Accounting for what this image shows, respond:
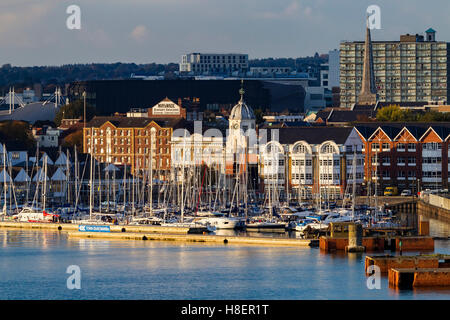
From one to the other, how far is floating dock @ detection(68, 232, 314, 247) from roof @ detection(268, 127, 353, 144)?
26.5m

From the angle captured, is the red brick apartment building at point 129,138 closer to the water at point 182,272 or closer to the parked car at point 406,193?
the parked car at point 406,193

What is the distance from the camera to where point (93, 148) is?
4584 inches

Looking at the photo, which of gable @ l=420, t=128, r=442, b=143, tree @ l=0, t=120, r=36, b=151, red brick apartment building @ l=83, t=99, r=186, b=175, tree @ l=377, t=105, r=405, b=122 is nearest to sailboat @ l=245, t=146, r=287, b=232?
gable @ l=420, t=128, r=442, b=143

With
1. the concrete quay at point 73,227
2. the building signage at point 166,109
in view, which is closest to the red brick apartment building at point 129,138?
the building signage at point 166,109

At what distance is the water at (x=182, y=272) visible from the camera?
184ft

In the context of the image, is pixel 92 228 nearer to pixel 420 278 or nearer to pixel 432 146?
pixel 420 278

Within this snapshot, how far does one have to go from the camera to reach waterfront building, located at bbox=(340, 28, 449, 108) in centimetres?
17350

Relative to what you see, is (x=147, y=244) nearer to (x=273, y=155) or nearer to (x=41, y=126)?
(x=273, y=155)

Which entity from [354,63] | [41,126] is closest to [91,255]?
[41,126]

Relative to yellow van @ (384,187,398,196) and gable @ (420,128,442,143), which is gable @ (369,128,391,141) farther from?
yellow van @ (384,187,398,196)

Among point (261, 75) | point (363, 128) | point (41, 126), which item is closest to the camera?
point (363, 128)

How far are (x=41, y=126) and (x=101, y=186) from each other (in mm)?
36194
